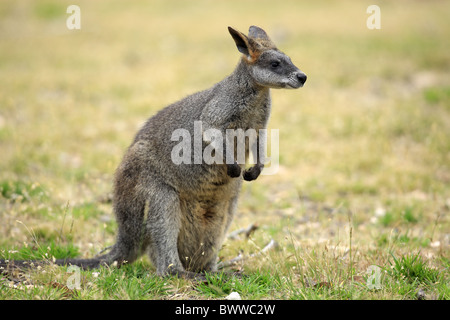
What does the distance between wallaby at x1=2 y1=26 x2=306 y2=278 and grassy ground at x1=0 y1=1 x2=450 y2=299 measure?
0.31 m

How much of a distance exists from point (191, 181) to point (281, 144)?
4.52 m

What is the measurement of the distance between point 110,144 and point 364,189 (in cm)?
435

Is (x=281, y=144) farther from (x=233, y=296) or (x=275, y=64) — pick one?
(x=233, y=296)

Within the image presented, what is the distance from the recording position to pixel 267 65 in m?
4.38

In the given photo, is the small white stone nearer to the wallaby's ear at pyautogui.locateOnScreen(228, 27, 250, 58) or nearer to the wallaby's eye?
the wallaby's eye

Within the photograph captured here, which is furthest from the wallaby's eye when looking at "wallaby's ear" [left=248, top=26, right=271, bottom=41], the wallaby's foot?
the wallaby's foot

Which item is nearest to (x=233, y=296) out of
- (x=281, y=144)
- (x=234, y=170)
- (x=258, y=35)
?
(x=234, y=170)

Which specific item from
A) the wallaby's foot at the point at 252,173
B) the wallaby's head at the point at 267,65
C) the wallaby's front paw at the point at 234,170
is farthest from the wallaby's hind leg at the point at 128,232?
the wallaby's head at the point at 267,65

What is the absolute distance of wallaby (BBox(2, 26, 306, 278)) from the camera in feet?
14.3

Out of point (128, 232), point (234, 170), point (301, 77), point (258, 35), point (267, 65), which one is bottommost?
point (128, 232)

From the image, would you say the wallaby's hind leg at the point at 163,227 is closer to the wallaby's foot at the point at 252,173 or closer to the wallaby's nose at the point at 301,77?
the wallaby's foot at the point at 252,173

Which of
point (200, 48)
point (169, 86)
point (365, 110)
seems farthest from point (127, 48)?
point (365, 110)

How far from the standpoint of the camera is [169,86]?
11.1m
